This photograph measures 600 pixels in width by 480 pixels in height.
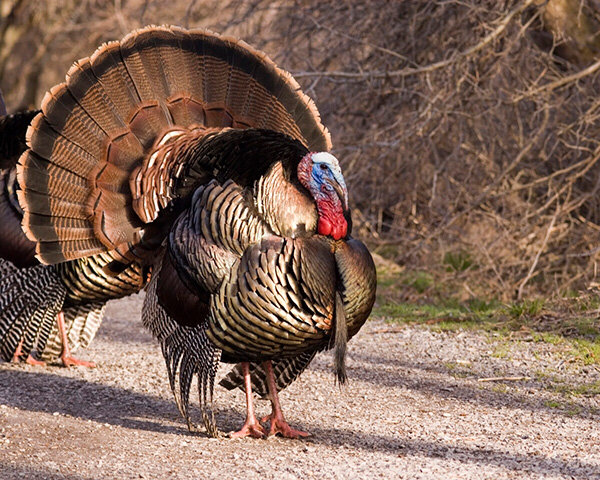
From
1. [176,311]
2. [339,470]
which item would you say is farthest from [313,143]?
[339,470]

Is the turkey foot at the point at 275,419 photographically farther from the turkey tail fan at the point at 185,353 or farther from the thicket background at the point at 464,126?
the thicket background at the point at 464,126

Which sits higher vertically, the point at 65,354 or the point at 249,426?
the point at 249,426

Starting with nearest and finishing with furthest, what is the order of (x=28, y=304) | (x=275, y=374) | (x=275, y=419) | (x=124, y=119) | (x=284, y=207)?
(x=284, y=207), (x=275, y=419), (x=275, y=374), (x=124, y=119), (x=28, y=304)

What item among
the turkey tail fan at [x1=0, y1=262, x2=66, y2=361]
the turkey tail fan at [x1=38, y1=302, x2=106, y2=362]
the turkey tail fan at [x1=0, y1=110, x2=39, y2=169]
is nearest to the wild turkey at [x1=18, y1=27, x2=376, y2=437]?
the turkey tail fan at [x1=0, y1=262, x2=66, y2=361]

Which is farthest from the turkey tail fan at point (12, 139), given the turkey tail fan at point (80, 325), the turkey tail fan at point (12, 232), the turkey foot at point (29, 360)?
the turkey foot at point (29, 360)

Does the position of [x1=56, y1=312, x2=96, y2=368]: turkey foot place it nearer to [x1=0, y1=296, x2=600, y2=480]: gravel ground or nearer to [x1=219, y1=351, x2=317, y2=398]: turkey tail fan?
[x1=0, y1=296, x2=600, y2=480]: gravel ground

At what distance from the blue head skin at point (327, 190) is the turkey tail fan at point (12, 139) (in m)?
2.34

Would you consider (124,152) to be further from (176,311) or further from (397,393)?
(397,393)

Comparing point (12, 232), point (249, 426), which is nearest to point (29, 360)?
point (12, 232)

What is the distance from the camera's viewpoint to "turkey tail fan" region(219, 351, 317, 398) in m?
4.66

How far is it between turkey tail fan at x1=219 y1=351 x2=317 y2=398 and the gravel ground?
21 cm

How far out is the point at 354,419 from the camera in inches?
187

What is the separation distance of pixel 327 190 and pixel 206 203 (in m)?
0.55

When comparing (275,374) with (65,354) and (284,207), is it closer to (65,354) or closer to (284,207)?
(284,207)
